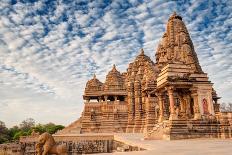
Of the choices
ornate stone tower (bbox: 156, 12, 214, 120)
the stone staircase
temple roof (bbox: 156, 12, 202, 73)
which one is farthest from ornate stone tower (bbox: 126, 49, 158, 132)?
ornate stone tower (bbox: 156, 12, 214, 120)

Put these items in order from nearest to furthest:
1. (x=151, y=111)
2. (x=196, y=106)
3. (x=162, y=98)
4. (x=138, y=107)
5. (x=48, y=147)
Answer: (x=48, y=147) < (x=196, y=106) < (x=162, y=98) < (x=151, y=111) < (x=138, y=107)

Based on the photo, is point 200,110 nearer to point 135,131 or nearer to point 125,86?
point 135,131

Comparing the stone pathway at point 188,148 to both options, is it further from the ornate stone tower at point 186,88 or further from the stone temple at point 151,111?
the ornate stone tower at point 186,88

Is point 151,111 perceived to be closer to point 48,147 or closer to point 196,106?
point 196,106

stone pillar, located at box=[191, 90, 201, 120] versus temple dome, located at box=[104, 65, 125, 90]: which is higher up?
temple dome, located at box=[104, 65, 125, 90]

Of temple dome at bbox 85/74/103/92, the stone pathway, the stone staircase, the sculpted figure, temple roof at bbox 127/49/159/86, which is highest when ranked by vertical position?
temple roof at bbox 127/49/159/86

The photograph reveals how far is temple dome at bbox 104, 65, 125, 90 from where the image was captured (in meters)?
46.0

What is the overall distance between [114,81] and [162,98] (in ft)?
67.1

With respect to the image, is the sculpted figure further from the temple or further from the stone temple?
the temple

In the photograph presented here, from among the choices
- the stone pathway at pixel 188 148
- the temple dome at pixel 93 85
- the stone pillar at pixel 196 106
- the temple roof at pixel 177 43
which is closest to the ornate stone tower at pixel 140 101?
the temple roof at pixel 177 43

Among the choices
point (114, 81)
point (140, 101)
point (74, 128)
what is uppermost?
point (114, 81)

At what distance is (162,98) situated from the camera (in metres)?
26.6

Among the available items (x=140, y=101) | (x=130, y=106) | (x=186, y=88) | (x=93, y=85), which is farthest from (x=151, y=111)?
(x=93, y=85)

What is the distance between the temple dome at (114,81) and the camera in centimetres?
4603
